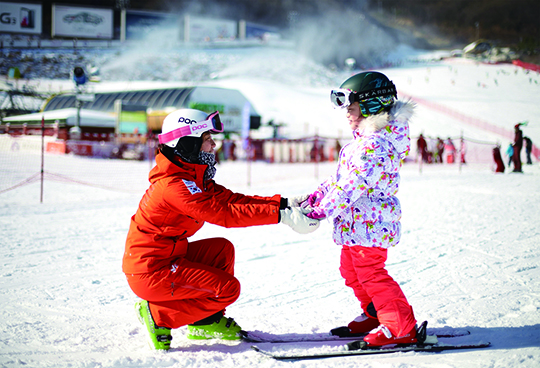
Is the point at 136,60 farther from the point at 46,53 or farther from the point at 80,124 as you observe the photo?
the point at 80,124

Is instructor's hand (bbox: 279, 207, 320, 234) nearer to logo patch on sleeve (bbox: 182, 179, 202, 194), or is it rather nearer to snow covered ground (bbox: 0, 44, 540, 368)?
logo patch on sleeve (bbox: 182, 179, 202, 194)

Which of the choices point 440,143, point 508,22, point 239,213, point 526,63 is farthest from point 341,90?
point 440,143

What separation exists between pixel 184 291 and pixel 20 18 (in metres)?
68.3

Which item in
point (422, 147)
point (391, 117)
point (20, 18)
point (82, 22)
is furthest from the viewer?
point (82, 22)

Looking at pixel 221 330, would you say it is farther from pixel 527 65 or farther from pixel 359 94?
pixel 527 65

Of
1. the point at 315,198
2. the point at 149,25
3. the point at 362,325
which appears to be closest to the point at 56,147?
the point at 315,198

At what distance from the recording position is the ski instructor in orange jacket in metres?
2.09

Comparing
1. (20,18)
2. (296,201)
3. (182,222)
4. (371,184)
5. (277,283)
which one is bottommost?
(277,283)

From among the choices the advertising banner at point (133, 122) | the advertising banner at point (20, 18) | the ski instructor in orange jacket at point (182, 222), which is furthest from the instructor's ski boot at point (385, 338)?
the advertising banner at point (20, 18)

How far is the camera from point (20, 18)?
5684 cm

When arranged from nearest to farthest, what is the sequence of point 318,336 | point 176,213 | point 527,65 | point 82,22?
point 176,213 < point 318,336 < point 527,65 < point 82,22

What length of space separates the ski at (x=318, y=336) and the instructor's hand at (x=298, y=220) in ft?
2.54

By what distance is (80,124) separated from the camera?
22562mm

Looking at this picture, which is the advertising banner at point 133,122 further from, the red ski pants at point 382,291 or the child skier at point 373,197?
the red ski pants at point 382,291
